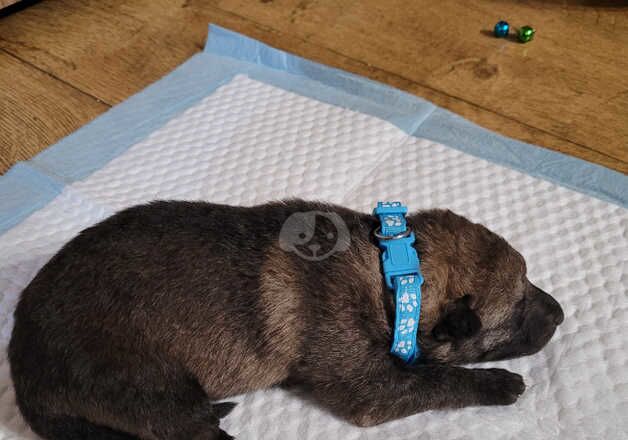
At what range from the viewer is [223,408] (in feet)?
7.27

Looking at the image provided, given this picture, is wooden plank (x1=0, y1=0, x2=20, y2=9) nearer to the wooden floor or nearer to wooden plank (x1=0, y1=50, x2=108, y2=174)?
the wooden floor

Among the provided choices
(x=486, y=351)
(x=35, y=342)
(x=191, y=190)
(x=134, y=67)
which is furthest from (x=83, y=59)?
(x=486, y=351)

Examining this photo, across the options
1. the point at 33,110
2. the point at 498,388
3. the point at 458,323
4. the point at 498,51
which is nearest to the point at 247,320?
the point at 458,323

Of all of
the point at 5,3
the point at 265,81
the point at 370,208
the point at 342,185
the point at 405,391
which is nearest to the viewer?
the point at 405,391

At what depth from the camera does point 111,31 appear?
14.1ft

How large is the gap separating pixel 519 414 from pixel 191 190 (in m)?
1.76

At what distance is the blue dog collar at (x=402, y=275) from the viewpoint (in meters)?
1.98

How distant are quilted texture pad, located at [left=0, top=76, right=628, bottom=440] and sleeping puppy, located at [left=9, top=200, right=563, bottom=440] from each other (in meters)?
0.10

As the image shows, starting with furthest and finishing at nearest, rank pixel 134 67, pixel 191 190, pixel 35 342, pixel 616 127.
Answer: pixel 134 67
pixel 616 127
pixel 191 190
pixel 35 342

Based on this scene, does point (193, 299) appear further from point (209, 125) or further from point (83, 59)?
point (83, 59)

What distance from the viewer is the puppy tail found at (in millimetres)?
2201

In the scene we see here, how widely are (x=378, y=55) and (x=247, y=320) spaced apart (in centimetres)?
249

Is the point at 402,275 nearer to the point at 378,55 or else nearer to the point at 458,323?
the point at 458,323

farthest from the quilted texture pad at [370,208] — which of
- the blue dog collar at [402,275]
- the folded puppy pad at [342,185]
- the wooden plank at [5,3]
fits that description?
the wooden plank at [5,3]
